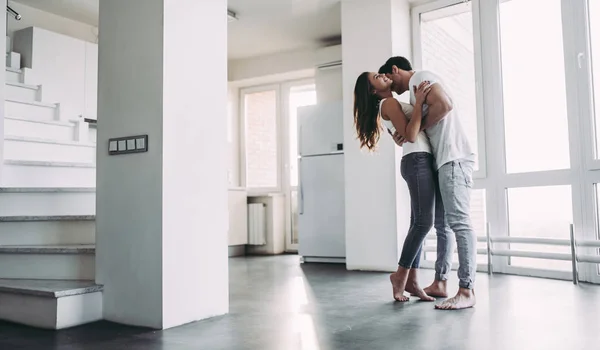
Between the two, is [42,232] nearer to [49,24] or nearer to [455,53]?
[49,24]

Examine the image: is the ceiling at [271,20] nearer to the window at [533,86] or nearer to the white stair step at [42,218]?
the window at [533,86]

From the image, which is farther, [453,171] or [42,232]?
[42,232]

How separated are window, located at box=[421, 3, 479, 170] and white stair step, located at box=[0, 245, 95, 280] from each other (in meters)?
3.04

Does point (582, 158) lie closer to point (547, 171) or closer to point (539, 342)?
point (547, 171)

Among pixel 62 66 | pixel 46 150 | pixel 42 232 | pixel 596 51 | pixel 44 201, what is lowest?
pixel 42 232

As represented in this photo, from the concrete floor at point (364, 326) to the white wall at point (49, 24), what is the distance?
3569mm

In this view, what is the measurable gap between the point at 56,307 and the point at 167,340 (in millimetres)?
606

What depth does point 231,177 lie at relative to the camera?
22.0ft

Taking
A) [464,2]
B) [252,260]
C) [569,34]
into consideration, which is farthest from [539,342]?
[252,260]

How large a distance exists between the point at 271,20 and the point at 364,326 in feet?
12.4

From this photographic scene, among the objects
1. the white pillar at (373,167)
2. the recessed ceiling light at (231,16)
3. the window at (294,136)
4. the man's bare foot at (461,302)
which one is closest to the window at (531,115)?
the white pillar at (373,167)

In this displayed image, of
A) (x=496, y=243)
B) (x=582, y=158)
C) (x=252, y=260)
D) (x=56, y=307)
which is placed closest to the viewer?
(x=56, y=307)

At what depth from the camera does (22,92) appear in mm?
4520

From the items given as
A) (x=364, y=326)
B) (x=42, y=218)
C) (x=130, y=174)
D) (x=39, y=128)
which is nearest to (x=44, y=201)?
(x=42, y=218)
